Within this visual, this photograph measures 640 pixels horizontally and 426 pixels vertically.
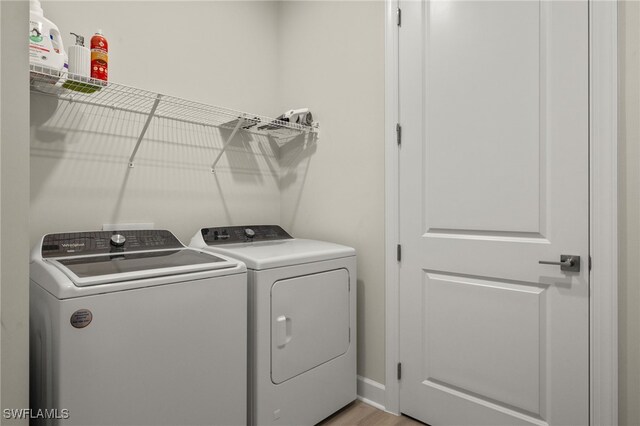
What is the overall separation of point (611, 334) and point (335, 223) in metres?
1.41

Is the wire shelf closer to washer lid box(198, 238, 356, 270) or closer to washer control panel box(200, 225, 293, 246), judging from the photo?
washer control panel box(200, 225, 293, 246)

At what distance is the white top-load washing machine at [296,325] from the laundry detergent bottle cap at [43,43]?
3.22 ft

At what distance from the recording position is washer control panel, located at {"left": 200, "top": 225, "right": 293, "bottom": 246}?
1929 millimetres

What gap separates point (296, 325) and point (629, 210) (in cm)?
142

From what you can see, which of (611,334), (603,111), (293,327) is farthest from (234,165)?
(611,334)

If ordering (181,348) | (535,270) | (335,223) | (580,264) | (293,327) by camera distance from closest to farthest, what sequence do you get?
(181,348), (580,264), (535,270), (293,327), (335,223)

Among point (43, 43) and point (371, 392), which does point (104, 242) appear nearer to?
point (43, 43)

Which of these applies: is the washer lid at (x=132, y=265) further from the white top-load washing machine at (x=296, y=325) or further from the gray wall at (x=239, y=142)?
the gray wall at (x=239, y=142)

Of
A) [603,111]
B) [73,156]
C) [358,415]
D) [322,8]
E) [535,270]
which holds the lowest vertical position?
[358,415]

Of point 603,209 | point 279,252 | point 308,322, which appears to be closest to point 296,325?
point 308,322

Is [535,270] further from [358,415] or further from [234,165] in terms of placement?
[234,165]

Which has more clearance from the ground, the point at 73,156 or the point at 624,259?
the point at 73,156

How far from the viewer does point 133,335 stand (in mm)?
1150

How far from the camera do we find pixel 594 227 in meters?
1.34
